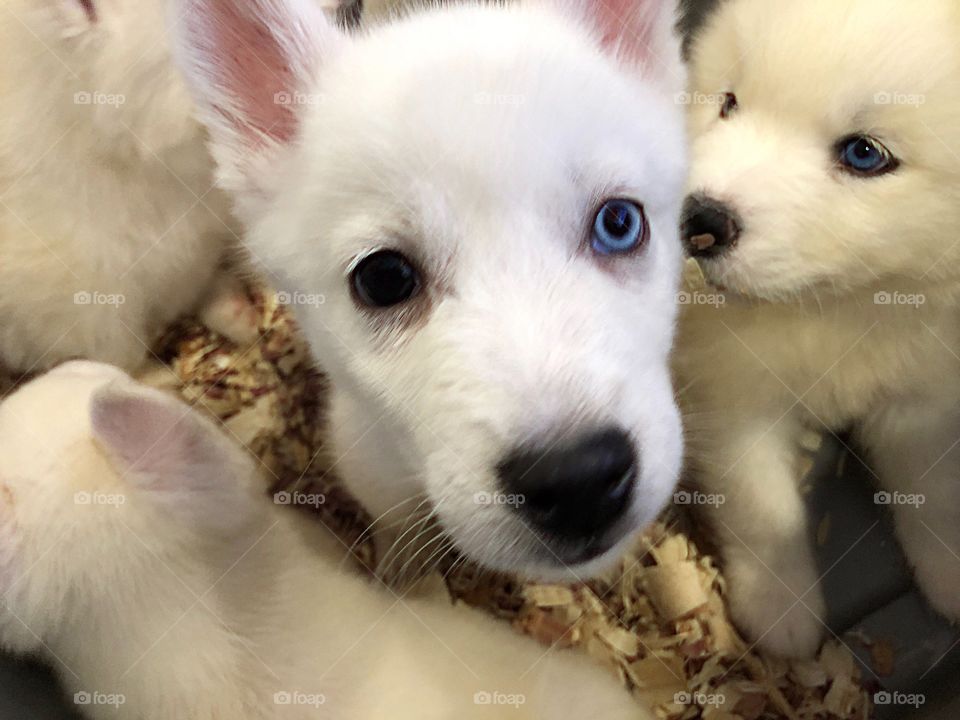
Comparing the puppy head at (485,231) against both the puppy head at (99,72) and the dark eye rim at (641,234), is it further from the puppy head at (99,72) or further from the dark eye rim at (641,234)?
the puppy head at (99,72)

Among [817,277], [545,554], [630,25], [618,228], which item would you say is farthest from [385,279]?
[817,277]

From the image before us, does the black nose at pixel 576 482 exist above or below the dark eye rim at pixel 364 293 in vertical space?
below

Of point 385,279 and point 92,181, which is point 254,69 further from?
point 92,181

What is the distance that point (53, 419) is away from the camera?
5.30 ft

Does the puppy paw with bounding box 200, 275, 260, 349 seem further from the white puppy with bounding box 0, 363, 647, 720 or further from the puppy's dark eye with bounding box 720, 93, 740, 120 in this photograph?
the puppy's dark eye with bounding box 720, 93, 740, 120

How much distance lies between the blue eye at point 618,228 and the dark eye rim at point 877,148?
56 centimetres

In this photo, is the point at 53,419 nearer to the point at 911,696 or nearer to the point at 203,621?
the point at 203,621

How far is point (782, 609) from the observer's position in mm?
2135

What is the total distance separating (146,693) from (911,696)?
1956mm

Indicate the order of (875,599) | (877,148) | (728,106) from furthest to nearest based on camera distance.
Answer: (875,599), (728,106), (877,148)

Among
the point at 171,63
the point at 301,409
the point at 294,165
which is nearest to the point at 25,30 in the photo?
the point at 171,63

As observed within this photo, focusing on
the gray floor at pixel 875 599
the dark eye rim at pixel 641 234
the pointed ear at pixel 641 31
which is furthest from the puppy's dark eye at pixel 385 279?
the gray floor at pixel 875 599

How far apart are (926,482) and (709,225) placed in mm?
976

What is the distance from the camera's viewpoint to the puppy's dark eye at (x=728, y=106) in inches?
72.4
